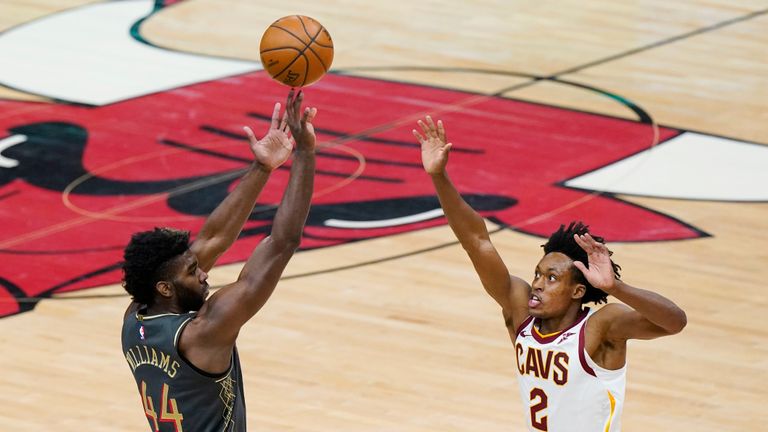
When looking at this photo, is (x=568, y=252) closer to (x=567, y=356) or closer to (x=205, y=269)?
(x=567, y=356)

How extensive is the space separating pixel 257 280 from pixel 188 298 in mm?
342

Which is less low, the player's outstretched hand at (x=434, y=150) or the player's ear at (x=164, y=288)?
the player's outstretched hand at (x=434, y=150)

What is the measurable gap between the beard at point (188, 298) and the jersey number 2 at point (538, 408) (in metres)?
1.50

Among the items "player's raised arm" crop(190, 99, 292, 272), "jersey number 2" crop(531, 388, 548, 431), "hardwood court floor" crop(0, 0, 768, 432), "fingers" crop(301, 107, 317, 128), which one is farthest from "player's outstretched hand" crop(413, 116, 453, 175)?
"hardwood court floor" crop(0, 0, 768, 432)

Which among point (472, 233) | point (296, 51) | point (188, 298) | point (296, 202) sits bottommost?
point (188, 298)

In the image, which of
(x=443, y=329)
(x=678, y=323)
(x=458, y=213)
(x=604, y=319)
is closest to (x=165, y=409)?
(x=458, y=213)

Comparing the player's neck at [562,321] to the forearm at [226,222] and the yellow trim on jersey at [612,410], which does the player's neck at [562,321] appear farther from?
the forearm at [226,222]

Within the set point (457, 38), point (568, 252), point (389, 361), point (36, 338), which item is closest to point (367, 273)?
point (389, 361)

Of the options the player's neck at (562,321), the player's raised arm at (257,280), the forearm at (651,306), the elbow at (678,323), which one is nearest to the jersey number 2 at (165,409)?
the player's raised arm at (257,280)

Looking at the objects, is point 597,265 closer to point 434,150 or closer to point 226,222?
point 434,150

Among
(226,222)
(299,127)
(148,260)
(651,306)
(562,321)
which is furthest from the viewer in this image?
(226,222)

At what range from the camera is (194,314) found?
6.13m

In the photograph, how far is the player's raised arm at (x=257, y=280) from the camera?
19.7 feet

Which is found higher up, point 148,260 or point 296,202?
point 296,202
